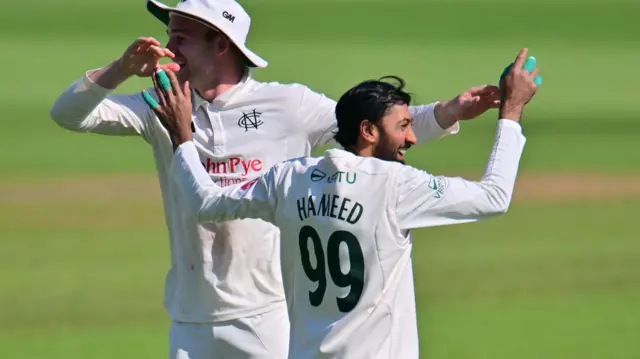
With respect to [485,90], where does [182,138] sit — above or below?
below

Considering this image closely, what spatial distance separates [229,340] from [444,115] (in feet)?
3.68

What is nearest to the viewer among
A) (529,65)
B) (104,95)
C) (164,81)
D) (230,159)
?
(529,65)

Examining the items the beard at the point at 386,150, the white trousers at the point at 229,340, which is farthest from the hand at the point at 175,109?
the white trousers at the point at 229,340

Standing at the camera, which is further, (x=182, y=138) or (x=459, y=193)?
(x=182, y=138)

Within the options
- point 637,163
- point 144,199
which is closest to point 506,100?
point 144,199

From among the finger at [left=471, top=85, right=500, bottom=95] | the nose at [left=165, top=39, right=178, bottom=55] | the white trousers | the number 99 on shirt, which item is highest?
the nose at [left=165, top=39, right=178, bottom=55]

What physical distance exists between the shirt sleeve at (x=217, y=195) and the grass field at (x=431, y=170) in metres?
3.14

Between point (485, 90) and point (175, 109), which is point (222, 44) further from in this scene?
point (485, 90)

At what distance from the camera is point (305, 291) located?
12.6 ft

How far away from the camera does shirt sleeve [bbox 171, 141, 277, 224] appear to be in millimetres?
3918

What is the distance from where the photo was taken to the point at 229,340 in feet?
14.7

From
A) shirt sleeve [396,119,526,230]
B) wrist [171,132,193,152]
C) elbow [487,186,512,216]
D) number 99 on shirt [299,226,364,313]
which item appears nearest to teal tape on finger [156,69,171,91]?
wrist [171,132,193,152]

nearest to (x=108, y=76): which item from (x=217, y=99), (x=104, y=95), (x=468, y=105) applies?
(x=104, y=95)

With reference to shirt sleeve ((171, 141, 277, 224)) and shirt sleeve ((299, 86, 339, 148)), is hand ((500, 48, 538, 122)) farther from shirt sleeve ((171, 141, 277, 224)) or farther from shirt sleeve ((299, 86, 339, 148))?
shirt sleeve ((299, 86, 339, 148))
